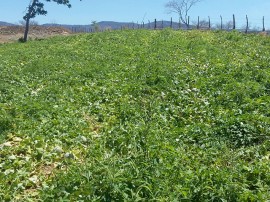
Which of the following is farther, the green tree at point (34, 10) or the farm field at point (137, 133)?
the green tree at point (34, 10)

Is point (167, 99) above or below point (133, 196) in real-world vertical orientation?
above

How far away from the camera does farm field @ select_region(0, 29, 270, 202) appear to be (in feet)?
14.2

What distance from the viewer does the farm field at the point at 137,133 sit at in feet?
14.2

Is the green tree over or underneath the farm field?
over

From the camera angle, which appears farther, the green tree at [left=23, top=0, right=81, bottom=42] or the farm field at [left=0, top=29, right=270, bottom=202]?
the green tree at [left=23, top=0, right=81, bottom=42]

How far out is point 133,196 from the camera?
404 centimetres

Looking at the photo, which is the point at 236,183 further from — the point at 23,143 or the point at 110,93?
the point at 110,93

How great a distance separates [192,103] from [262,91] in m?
1.64

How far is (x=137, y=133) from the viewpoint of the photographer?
5.93 metres

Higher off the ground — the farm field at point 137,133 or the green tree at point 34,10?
the green tree at point 34,10

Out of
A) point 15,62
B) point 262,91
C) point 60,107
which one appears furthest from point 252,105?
point 15,62

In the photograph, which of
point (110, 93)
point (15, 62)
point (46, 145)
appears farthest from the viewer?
point (15, 62)

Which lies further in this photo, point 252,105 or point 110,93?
point 110,93

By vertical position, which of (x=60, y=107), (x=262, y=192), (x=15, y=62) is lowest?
(x=262, y=192)
